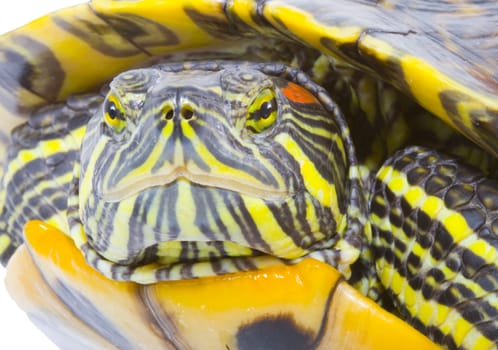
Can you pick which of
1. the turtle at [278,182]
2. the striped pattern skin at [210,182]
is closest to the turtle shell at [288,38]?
the turtle at [278,182]

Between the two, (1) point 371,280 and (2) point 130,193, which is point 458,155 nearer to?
(1) point 371,280

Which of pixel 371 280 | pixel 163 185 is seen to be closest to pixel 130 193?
pixel 163 185

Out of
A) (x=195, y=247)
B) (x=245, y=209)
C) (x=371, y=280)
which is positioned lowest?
(x=371, y=280)

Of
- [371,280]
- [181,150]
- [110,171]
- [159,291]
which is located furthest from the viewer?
[371,280]

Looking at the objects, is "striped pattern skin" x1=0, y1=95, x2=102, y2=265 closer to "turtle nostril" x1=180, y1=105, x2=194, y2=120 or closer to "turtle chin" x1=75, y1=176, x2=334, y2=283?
"turtle chin" x1=75, y1=176, x2=334, y2=283

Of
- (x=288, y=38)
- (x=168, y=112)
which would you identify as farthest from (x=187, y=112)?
(x=288, y=38)

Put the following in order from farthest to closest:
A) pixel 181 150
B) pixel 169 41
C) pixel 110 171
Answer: pixel 169 41 < pixel 110 171 < pixel 181 150

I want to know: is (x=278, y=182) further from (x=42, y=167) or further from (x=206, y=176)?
(x=42, y=167)
